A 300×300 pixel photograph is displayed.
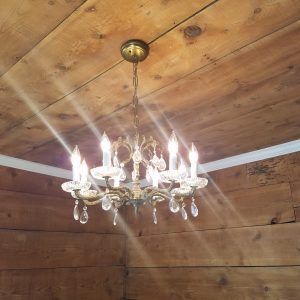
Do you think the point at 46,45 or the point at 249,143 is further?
the point at 249,143

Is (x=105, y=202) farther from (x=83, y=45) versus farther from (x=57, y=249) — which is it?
(x=57, y=249)

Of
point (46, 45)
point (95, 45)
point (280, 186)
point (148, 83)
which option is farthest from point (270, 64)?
Answer: point (280, 186)

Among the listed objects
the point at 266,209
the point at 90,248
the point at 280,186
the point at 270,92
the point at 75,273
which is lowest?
the point at 75,273

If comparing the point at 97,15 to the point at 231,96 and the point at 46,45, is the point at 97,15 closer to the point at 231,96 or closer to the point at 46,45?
the point at 46,45

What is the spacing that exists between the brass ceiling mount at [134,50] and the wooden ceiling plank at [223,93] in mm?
280

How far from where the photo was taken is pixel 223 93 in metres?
1.64

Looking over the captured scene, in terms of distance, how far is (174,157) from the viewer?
127cm

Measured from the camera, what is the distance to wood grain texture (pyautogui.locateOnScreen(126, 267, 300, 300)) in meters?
2.15

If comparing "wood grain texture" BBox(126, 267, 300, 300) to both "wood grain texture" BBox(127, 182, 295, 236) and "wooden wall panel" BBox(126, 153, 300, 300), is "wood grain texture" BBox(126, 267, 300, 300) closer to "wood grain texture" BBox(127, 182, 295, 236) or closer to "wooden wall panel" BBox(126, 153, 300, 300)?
"wooden wall panel" BBox(126, 153, 300, 300)

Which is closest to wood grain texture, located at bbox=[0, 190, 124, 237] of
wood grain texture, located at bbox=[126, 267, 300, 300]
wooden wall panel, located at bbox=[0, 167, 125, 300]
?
wooden wall panel, located at bbox=[0, 167, 125, 300]

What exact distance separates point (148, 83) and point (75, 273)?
6.17 feet

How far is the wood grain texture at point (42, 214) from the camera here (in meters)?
2.47

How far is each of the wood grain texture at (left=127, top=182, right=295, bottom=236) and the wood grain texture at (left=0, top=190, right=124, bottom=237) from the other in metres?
0.50

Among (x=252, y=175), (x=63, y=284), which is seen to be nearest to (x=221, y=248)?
(x=252, y=175)
